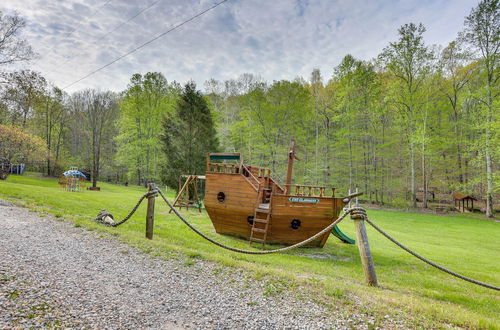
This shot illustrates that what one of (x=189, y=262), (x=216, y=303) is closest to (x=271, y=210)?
(x=189, y=262)

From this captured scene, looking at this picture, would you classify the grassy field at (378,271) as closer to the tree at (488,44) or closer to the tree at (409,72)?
the tree at (488,44)

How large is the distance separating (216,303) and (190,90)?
1861cm

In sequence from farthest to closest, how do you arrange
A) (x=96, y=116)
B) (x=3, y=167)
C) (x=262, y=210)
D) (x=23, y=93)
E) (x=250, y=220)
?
(x=96, y=116) < (x=23, y=93) < (x=3, y=167) < (x=250, y=220) < (x=262, y=210)

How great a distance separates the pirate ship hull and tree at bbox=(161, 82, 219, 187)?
394 inches

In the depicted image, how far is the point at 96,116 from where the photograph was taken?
98.6 feet

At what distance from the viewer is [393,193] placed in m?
26.7

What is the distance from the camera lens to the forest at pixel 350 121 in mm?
19531

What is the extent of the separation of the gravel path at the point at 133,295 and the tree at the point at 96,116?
2646 cm

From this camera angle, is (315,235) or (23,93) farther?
(23,93)

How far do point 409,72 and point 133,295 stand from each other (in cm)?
2817

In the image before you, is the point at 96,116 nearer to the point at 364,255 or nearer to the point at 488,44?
the point at 364,255

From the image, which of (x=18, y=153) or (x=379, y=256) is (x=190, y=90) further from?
(x=18, y=153)

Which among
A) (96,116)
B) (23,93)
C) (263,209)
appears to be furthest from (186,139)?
(23,93)

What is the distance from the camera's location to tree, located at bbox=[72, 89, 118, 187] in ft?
97.7
